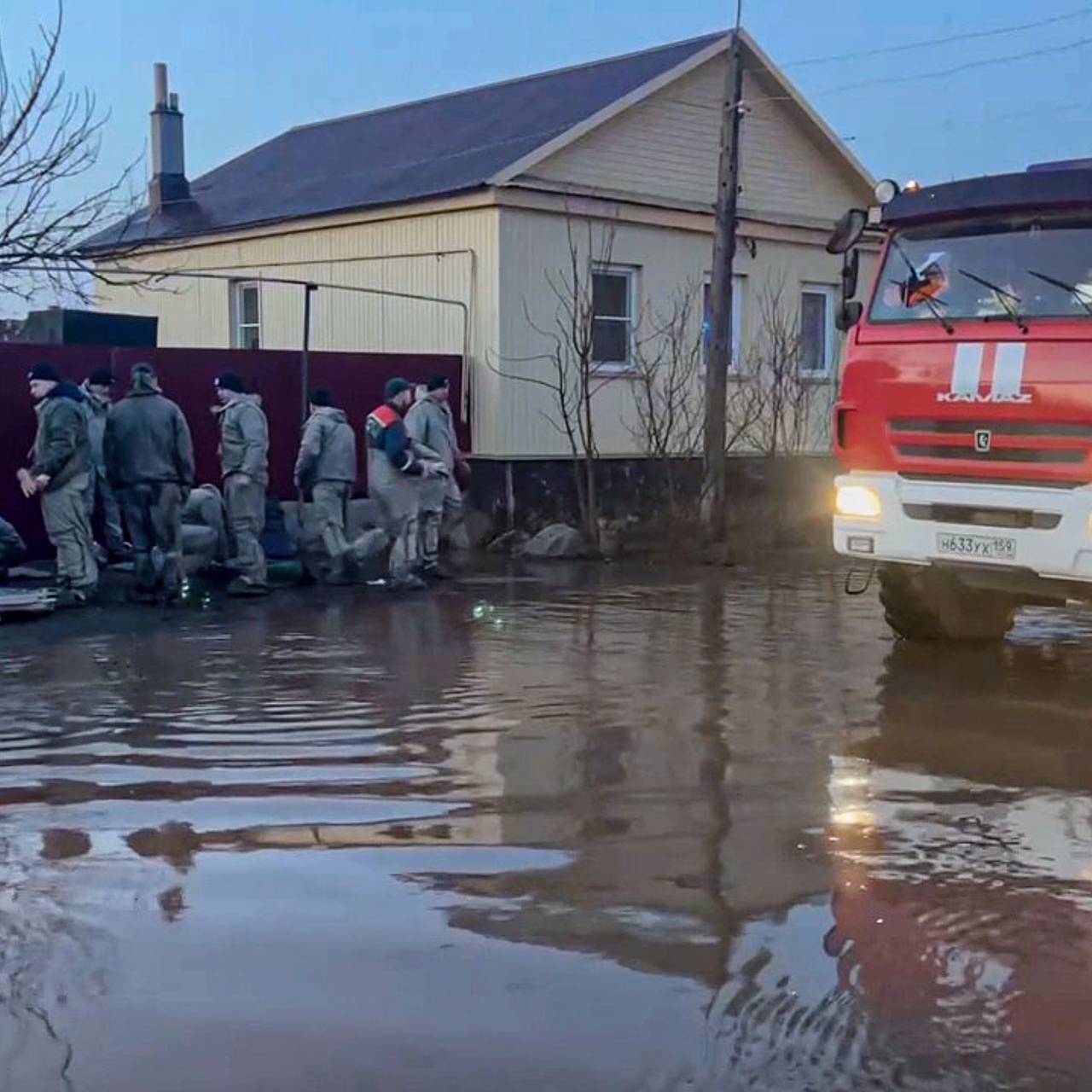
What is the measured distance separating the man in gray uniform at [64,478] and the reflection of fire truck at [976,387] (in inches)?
230

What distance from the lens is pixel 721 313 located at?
55.0ft

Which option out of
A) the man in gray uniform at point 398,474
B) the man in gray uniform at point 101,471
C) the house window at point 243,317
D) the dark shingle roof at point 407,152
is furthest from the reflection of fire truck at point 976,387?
the house window at point 243,317

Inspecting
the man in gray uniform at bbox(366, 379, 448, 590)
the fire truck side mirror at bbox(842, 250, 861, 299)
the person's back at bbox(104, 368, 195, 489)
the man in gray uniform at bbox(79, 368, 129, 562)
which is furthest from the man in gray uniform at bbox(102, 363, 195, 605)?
the fire truck side mirror at bbox(842, 250, 861, 299)

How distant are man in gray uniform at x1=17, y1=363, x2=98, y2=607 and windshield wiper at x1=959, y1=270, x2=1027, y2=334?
22.1ft

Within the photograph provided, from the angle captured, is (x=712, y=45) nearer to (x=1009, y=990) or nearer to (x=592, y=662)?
(x=592, y=662)

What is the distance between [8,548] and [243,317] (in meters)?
9.37

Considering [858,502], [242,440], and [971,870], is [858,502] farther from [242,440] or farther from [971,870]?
[242,440]

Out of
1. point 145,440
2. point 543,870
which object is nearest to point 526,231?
point 145,440

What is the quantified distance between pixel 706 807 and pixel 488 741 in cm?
151

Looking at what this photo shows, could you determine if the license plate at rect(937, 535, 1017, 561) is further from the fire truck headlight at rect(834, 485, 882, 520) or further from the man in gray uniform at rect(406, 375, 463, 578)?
the man in gray uniform at rect(406, 375, 463, 578)

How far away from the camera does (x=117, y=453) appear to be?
12562 mm

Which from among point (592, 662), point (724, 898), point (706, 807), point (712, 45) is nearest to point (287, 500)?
point (592, 662)

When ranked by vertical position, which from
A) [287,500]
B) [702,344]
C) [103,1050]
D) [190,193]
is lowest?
[103,1050]

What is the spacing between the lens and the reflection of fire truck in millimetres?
8781
